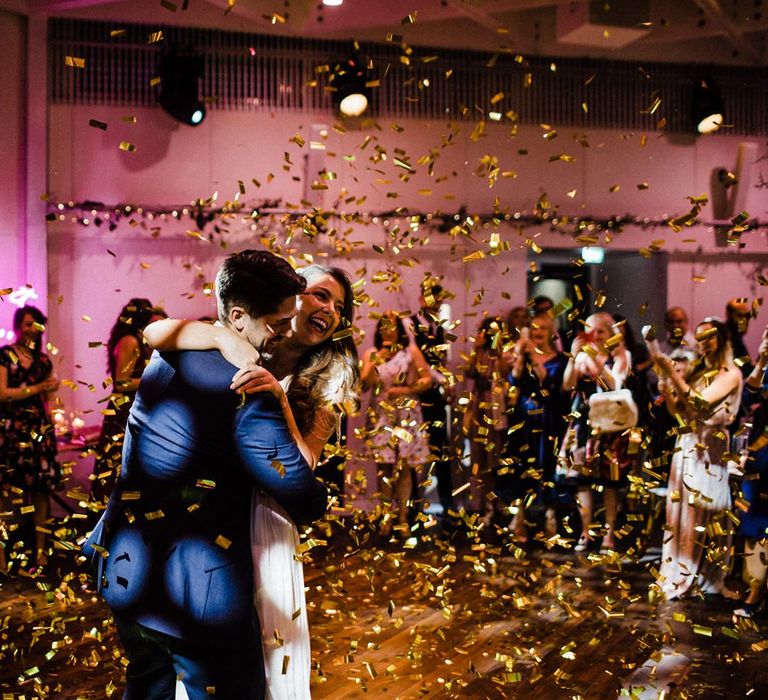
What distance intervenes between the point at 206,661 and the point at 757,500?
360 cm

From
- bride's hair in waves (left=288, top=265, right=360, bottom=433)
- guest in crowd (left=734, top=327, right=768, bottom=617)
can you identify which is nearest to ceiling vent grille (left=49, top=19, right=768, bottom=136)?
guest in crowd (left=734, top=327, right=768, bottom=617)

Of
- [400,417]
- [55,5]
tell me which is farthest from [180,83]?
[400,417]

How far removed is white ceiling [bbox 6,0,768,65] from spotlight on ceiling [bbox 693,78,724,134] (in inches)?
12.8

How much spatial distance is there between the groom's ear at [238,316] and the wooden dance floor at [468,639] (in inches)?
57.9

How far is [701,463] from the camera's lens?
4.77 meters

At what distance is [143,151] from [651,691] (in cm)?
569

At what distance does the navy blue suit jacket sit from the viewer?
169 centimetres

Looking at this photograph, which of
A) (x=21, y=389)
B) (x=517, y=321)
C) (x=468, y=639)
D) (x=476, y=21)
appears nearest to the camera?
(x=468, y=639)

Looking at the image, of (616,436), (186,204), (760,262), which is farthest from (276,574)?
(760,262)

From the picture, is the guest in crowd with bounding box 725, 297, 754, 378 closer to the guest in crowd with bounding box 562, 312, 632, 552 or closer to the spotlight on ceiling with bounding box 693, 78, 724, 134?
the guest in crowd with bounding box 562, 312, 632, 552

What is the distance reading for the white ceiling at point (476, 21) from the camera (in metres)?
6.85

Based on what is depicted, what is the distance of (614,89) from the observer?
26.0 ft

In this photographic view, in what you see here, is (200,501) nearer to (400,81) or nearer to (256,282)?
(256,282)

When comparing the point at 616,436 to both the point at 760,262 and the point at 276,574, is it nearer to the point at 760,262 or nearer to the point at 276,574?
the point at 760,262
